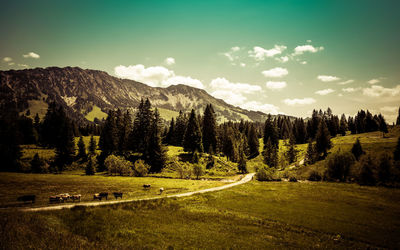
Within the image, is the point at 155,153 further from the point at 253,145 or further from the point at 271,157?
the point at 253,145

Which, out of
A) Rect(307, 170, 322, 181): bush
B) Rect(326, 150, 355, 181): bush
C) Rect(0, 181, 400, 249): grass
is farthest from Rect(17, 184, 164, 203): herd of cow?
Rect(326, 150, 355, 181): bush

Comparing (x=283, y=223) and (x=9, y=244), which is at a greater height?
(x=9, y=244)

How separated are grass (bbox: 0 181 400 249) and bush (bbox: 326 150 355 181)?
86.7ft

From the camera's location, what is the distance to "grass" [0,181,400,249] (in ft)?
51.4

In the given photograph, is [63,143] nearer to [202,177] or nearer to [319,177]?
[202,177]

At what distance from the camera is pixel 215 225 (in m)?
22.2

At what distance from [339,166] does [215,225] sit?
5824 centimetres

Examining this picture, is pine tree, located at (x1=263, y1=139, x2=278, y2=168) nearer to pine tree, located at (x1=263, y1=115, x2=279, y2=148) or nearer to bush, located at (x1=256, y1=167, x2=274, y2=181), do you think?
bush, located at (x1=256, y1=167, x2=274, y2=181)

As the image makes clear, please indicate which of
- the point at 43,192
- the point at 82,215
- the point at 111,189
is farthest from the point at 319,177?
the point at 43,192

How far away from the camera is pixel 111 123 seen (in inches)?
2948

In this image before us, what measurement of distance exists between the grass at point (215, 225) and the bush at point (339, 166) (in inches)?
1041

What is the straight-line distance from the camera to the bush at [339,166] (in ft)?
198

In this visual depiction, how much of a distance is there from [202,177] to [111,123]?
41.9 m

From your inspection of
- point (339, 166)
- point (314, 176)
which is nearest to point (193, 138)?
point (314, 176)
